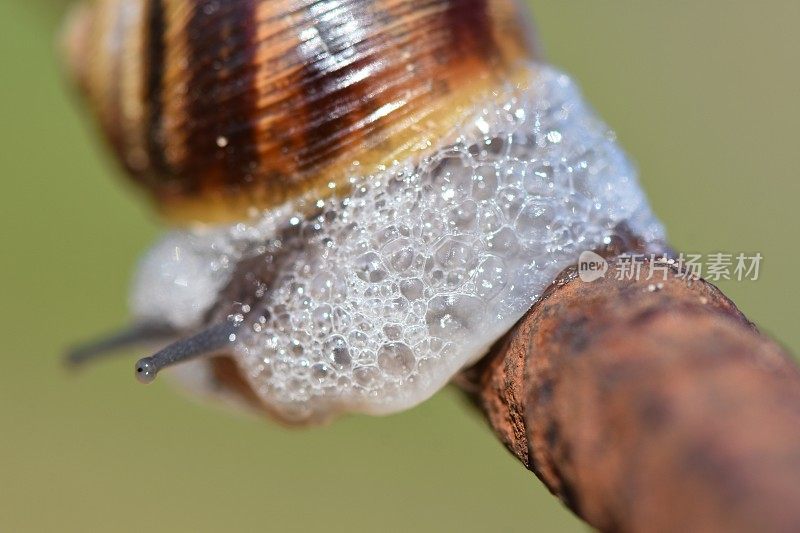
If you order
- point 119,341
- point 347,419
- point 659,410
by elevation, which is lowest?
point 347,419

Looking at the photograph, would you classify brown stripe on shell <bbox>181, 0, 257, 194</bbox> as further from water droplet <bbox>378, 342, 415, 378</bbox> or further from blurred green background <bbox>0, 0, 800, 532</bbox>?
blurred green background <bbox>0, 0, 800, 532</bbox>

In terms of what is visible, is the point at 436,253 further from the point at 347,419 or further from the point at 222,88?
the point at 347,419

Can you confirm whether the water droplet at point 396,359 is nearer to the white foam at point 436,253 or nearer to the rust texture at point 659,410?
the white foam at point 436,253

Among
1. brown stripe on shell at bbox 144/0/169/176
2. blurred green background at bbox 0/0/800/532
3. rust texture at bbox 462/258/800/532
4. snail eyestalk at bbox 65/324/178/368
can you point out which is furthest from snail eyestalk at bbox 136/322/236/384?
blurred green background at bbox 0/0/800/532

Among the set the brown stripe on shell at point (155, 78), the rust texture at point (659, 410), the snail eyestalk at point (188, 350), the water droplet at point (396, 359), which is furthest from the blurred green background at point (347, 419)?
the rust texture at point (659, 410)

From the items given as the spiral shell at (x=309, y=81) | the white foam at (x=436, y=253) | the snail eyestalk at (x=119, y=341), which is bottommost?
the snail eyestalk at (x=119, y=341)

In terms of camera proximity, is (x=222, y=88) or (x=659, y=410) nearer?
(x=659, y=410)

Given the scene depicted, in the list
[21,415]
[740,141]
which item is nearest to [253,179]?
[21,415]

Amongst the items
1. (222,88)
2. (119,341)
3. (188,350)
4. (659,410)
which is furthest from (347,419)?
(659,410)
